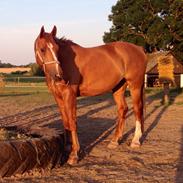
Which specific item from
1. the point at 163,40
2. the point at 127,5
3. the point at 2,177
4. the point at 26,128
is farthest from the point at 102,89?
the point at 127,5

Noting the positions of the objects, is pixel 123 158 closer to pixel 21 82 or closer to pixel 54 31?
pixel 54 31

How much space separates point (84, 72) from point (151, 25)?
3643 cm

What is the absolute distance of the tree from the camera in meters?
40.4

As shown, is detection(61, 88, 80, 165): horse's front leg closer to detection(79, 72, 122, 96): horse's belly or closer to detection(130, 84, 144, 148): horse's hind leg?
detection(79, 72, 122, 96): horse's belly

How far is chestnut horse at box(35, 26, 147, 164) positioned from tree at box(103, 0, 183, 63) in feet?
110

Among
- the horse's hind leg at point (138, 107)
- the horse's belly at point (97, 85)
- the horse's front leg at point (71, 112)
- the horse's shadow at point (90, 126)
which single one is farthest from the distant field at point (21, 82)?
the horse's front leg at point (71, 112)

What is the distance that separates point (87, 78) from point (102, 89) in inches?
16.9

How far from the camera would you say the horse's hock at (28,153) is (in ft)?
16.0

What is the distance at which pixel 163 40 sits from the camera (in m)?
40.4

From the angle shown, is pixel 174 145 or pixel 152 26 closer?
pixel 174 145

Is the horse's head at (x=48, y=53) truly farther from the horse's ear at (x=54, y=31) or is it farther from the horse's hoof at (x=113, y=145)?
the horse's hoof at (x=113, y=145)

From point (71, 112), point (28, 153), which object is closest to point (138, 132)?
point (71, 112)

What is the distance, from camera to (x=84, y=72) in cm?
641

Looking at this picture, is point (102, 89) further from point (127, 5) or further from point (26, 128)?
point (127, 5)
